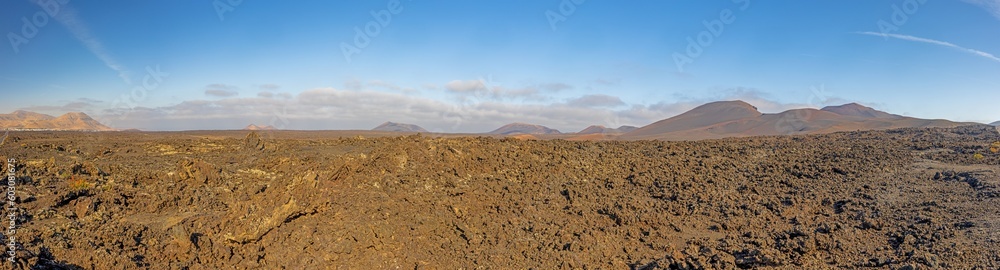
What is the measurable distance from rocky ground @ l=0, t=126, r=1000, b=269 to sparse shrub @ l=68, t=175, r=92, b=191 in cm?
4

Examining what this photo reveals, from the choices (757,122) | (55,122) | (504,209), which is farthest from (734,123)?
(55,122)

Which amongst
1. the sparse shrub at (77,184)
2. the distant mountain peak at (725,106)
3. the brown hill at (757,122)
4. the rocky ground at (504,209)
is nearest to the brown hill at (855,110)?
the brown hill at (757,122)

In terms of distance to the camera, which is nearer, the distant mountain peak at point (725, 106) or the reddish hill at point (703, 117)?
the reddish hill at point (703, 117)

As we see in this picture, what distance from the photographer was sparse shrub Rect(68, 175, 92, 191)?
30.8ft

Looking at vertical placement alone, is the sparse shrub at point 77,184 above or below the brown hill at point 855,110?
below

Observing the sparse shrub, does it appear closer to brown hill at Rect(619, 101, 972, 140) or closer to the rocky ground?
the rocky ground

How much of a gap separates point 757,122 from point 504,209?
46426mm

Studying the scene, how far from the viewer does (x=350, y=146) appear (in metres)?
15.5

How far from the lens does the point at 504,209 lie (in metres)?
9.52

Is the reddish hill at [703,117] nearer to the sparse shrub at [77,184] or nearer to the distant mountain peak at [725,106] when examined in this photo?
the distant mountain peak at [725,106]

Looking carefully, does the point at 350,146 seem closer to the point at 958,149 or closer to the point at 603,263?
the point at 603,263

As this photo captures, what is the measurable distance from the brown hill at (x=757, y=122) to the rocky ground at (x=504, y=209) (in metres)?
29.0

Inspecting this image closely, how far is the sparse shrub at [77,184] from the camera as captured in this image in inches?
369

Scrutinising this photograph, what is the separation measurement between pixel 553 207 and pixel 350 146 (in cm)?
806
